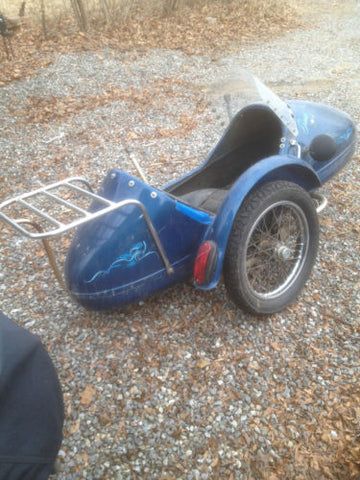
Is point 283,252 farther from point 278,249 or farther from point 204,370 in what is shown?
point 204,370

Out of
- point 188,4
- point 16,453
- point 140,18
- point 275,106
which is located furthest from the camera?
point 188,4

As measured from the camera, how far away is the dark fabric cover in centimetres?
112

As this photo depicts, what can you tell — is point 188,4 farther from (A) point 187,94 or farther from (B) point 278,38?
(A) point 187,94

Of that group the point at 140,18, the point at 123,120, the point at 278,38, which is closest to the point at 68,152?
the point at 123,120

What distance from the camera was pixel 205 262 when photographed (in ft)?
6.39

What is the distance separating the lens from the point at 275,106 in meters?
2.55

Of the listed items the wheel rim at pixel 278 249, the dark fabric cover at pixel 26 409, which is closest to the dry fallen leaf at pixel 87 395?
the dark fabric cover at pixel 26 409

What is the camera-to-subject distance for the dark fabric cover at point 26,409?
112 centimetres

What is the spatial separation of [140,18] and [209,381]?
27.6 ft

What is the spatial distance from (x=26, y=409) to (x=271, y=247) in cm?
172

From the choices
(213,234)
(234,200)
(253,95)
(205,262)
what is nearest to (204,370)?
(205,262)

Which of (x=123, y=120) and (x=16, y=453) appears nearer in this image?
(x=16, y=453)

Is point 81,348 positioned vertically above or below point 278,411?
above

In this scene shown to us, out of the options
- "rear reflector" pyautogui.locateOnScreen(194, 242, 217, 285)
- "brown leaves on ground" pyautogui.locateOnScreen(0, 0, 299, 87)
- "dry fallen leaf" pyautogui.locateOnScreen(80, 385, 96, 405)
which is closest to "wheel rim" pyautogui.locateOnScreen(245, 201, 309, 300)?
"rear reflector" pyautogui.locateOnScreen(194, 242, 217, 285)
